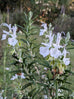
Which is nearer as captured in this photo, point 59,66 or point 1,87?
point 59,66

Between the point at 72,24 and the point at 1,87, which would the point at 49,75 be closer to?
the point at 1,87

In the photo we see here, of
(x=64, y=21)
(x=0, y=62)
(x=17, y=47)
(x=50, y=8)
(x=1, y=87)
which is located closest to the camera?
(x=17, y=47)

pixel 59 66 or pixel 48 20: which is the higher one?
pixel 59 66

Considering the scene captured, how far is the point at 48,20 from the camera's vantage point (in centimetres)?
849

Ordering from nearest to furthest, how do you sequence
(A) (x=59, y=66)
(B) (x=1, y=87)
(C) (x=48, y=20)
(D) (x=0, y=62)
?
(A) (x=59, y=66)
(B) (x=1, y=87)
(D) (x=0, y=62)
(C) (x=48, y=20)

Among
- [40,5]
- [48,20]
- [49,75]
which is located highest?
[49,75]

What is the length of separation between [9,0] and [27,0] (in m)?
1.01

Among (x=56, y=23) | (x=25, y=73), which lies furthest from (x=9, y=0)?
(x=25, y=73)

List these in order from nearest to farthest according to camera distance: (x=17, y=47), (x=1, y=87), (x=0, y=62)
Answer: (x=17, y=47) < (x=1, y=87) < (x=0, y=62)

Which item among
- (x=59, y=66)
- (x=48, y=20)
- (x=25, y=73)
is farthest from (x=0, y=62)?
(x=48, y=20)

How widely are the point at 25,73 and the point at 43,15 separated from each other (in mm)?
7777

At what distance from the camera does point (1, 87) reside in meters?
2.52

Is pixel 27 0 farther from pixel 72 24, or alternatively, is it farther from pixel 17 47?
pixel 17 47

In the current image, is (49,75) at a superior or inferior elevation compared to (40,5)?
superior
